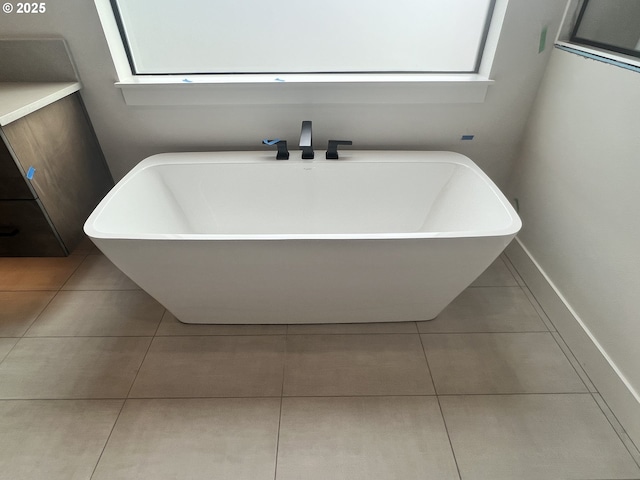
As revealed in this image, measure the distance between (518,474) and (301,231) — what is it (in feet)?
3.95

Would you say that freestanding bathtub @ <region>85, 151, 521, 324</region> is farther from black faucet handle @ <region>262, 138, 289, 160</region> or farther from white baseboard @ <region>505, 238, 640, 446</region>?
white baseboard @ <region>505, 238, 640, 446</region>

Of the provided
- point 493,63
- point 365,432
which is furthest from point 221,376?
point 493,63

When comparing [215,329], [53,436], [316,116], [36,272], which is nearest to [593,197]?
[316,116]

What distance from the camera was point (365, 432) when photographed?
1.12 meters

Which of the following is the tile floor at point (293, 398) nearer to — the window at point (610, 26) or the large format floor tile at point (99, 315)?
the large format floor tile at point (99, 315)

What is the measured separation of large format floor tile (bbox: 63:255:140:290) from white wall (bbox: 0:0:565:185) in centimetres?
47

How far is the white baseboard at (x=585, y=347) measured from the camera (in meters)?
1.12

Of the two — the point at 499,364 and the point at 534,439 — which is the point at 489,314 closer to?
the point at 499,364

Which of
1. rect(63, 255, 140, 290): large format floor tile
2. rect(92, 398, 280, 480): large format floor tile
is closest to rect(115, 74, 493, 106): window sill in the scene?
rect(63, 255, 140, 290): large format floor tile

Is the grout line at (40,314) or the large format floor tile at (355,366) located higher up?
the grout line at (40,314)

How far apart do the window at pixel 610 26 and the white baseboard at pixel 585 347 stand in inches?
34.1

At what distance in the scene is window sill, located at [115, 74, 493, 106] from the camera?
59.3 inches

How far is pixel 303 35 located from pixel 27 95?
3.72 feet

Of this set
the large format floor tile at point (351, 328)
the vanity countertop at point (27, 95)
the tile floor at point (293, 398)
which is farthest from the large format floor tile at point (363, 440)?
the vanity countertop at point (27, 95)
